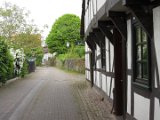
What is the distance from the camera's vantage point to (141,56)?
8.52 metres

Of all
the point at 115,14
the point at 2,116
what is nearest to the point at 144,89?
the point at 115,14

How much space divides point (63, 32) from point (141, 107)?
64.2m

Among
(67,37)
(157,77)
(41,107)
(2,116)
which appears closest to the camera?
(157,77)

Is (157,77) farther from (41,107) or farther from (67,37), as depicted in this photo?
(67,37)

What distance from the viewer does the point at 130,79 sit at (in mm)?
9453

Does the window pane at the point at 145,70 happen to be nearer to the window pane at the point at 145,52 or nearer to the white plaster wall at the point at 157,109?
the window pane at the point at 145,52

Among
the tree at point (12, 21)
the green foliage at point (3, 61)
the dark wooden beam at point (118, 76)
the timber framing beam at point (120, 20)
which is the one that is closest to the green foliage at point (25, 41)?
the tree at point (12, 21)

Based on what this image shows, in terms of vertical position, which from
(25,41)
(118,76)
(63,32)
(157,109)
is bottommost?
(157,109)

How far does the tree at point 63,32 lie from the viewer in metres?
70.8

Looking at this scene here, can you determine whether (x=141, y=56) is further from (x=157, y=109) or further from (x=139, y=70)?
(x=157, y=109)

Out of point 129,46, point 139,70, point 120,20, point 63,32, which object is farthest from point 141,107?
point 63,32

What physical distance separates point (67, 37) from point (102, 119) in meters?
60.4

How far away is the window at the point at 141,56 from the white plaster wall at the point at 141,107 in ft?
1.11

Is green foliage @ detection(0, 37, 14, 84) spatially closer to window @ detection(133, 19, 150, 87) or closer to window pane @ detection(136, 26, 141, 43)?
window @ detection(133, 19, 150, 87)
